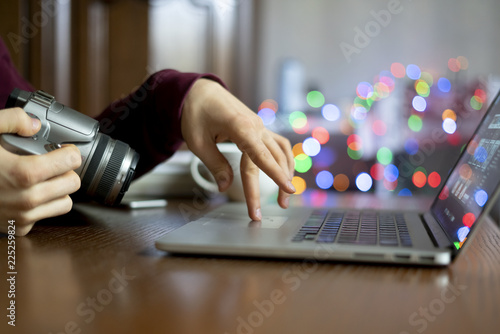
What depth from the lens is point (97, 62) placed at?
8.08 ft

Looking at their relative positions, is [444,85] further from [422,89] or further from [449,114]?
[449,114]

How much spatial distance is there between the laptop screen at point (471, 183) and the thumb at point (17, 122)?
0.41 metres

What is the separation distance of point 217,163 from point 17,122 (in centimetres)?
28

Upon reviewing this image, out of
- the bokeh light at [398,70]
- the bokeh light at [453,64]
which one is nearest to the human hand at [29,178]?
the bokeh light at [398,70]

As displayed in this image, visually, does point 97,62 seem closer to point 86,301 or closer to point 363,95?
point 363,95

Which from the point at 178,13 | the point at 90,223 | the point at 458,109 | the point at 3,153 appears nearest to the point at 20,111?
the point at 3,153

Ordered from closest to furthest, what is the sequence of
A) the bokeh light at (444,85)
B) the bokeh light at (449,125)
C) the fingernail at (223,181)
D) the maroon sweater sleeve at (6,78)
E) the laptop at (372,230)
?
the laptop at (372,230) < the fingernail at (223,181) < the maroon sweater sleeve at (6,78) < the bokeh light at (449,125) < the bokeh light at (444,85)

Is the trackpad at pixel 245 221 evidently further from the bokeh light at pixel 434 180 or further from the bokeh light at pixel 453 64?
the bokeh light at pixel 453 64

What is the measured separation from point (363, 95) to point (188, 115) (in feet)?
8.16

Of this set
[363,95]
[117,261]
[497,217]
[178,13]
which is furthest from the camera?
Result: [363,95]

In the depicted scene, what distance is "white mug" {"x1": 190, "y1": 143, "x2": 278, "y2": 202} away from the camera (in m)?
0.78

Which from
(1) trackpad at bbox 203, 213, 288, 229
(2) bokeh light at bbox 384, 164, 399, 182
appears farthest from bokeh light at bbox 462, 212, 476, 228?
(2) bokeh light at bbox 384, 164, 399, 182

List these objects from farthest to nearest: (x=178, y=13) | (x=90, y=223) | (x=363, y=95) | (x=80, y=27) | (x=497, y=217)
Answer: (x=363, y=95) → (x=178, y=13) → (x=80, y=27) → (x=497, y=217) → (x=90, y=223)

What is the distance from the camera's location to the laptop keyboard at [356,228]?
1.43ft
